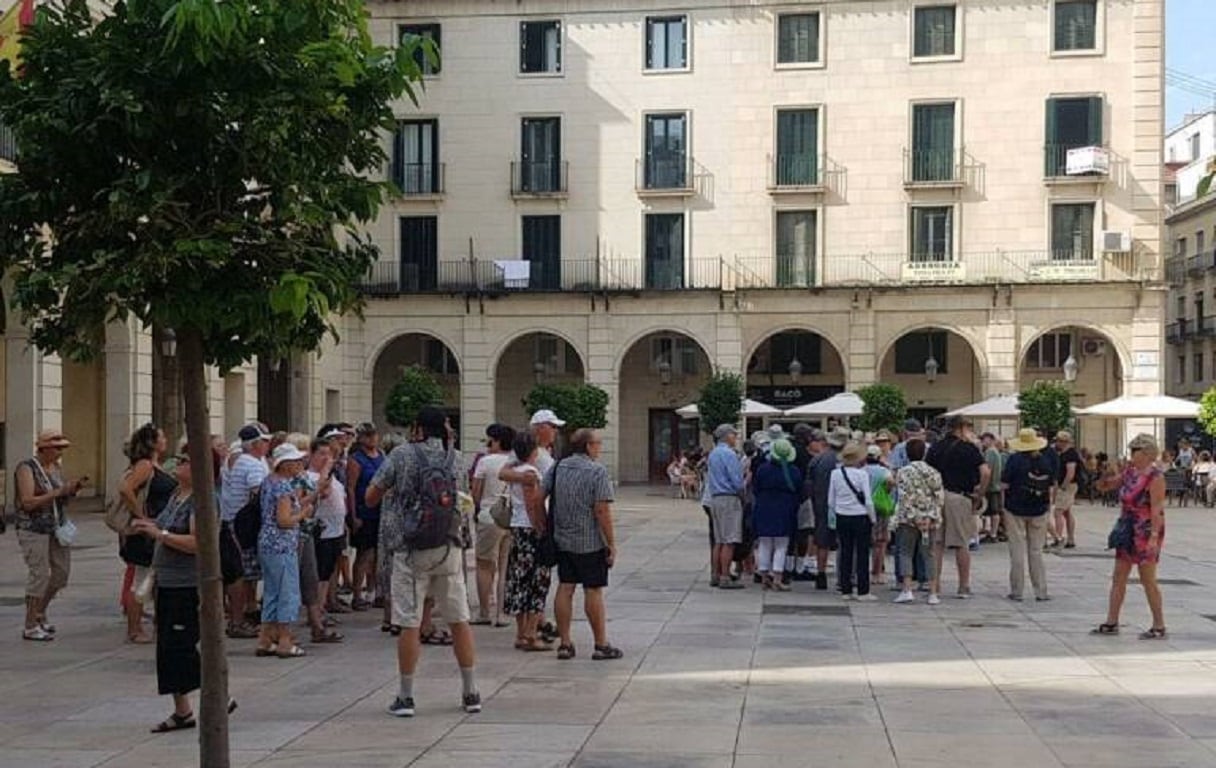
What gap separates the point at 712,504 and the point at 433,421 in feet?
22.3

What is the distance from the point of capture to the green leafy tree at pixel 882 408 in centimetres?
3559

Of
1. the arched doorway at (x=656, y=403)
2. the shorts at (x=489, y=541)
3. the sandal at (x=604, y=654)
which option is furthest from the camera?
the arched doorway at (x=656, y=403)

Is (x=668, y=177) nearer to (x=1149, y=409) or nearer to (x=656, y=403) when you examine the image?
(x=656, y=403)

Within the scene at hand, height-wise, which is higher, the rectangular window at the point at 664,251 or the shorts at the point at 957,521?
the rectangular window at the point at 664,251

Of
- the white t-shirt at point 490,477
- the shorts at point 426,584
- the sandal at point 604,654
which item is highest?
the white t-shirt at point 490,477

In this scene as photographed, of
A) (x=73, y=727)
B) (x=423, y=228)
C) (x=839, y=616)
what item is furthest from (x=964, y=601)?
(x=423, y=228)

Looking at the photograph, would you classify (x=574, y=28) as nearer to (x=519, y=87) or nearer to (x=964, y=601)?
(x=519, y=87)

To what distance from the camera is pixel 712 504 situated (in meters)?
14.9

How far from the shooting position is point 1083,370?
42.7 metres

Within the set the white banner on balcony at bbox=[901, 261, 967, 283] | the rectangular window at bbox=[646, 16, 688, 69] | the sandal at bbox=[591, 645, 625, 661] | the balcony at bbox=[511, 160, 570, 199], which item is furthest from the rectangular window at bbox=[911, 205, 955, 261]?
the sandal at bbox=[591, 645, 625, 661]

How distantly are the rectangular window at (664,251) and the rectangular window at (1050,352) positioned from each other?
1128 cm

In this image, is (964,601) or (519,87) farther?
(519,87)

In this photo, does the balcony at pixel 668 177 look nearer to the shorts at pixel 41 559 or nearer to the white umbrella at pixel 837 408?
the white umbrella at pixel 837 408

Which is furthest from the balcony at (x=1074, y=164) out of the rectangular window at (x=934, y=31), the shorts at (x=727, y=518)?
the shorts at (x=727, y=518)
